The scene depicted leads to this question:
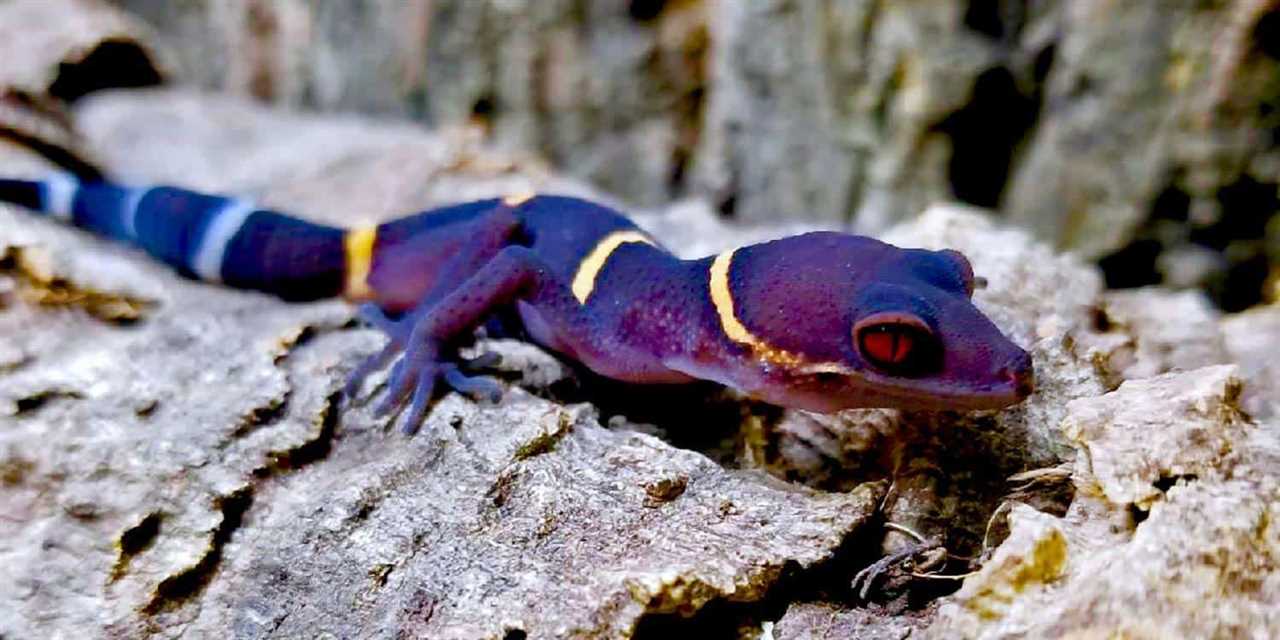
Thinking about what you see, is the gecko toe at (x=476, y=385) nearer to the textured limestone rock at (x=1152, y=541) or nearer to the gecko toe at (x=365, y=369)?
the gecko toe at (x=365, y=369)

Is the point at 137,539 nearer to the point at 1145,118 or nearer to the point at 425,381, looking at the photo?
the point at 425,381

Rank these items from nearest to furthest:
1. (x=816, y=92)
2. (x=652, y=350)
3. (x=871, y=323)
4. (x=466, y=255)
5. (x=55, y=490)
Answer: (x=871, y=323) → (x=55, y=490) → (x=652, y=350) → (x=466, y=255) → (x=816, y=92)

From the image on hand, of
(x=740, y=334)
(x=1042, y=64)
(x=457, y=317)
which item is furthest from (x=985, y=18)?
(x=457, y=317)

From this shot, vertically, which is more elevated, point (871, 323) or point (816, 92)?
point (816, 92)

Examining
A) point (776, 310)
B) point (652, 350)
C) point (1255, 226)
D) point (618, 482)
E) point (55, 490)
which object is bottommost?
point (55, 490)

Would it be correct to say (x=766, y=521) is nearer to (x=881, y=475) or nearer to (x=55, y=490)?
(x=881, y=475)

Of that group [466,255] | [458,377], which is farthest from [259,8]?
[458,377]
